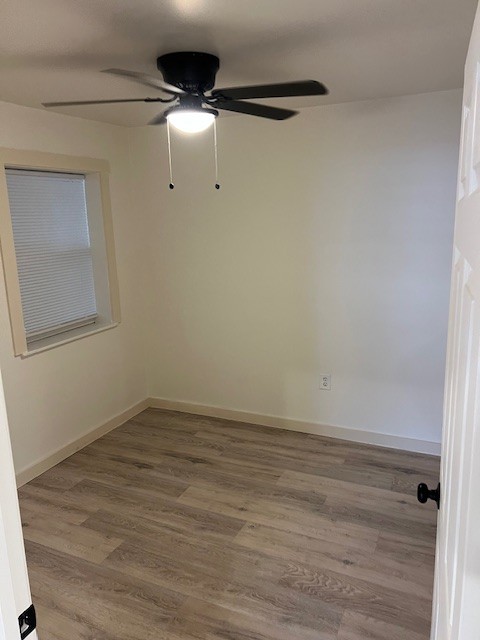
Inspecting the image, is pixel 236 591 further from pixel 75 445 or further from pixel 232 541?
pixel 75 445

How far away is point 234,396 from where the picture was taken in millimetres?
3848

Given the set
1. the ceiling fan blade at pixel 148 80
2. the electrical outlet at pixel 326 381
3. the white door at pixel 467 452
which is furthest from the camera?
the electrical outlet at pixel 326 381

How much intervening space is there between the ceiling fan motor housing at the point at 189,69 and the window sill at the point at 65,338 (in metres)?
1.86

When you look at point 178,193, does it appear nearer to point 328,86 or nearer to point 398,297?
point 328,86

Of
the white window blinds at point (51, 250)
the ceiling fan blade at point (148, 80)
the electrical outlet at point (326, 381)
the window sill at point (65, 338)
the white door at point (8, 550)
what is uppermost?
the ceiling fan blade at point (148, 80)

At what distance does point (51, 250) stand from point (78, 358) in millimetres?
774

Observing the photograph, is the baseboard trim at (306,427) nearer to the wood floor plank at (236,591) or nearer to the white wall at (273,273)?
the white wall at (273,273)

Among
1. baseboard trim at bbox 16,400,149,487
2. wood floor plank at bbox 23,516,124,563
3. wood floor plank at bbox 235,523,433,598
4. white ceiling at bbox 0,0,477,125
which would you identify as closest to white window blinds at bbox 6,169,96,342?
white ceiling at bbox 0,0,477,125

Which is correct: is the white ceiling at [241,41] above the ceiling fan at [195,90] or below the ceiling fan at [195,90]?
above

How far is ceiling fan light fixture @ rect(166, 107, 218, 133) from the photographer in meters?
1.96

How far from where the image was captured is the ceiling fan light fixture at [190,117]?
1.96 meters

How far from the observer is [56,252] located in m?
3.30

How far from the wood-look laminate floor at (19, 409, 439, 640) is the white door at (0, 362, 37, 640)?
1.34 metres

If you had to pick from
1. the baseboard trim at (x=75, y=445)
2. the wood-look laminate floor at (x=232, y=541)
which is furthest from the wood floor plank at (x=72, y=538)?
the baseboard trim at (x=75, y=445)
